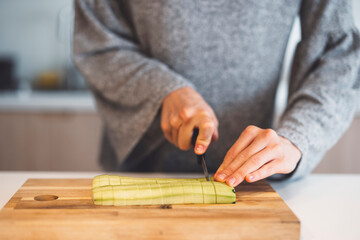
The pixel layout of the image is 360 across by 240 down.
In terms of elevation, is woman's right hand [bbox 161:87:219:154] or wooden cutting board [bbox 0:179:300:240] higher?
woman's right hand [bbox 161:87:219:154]

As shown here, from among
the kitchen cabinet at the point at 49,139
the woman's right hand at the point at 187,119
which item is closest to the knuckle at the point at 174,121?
the woman's right hand at the point at 187,119

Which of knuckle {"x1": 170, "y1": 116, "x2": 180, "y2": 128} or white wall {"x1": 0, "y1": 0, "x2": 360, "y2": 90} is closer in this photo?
knuckle {"x1": 170, "y1": 116, "x2": 180, "y2": 128}

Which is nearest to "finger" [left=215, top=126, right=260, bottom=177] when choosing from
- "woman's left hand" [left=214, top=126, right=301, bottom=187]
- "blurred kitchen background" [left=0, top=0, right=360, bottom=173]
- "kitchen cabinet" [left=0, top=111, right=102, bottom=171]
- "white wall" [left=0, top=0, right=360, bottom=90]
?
"woman's left hand" [left=214, top=126, right=301, bottom=187]

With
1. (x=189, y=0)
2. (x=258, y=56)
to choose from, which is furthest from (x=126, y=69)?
(x=258, y=56)

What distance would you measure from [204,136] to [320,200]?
1.00 feet

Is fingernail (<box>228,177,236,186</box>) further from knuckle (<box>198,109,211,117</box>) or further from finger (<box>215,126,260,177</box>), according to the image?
knuckle (<box>198,109,211,117</box>)

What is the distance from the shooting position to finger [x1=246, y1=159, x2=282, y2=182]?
0.73 meters

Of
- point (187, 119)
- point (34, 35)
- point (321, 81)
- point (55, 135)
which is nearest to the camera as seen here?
point (187, 119)

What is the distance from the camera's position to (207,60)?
106cm

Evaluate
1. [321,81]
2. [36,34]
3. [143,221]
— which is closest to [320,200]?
[321,81]

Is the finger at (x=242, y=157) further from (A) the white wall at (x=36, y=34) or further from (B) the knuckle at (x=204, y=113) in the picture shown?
(A) the white wall at (x=36, y=34)

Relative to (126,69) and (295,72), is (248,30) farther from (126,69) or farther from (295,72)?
(126,69)

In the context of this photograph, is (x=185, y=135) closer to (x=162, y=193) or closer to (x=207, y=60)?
(x=162, y=193)

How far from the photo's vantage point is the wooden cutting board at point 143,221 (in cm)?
60
